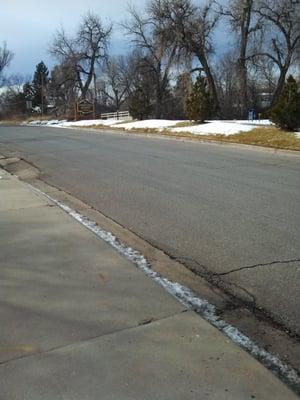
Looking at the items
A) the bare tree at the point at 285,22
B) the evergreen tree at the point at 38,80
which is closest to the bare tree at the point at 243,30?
the bare tree at the point at 285,22

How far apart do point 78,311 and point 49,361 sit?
0.83 metres

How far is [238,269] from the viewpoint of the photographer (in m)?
5.50

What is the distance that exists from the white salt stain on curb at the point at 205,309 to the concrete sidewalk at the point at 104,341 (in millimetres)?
94

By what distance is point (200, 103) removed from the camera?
1097 inches

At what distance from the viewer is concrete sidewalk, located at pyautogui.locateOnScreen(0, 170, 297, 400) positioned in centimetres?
319

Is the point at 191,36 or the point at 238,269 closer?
the point at 238,269

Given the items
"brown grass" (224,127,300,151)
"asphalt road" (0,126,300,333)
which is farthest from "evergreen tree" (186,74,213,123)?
"asphalt road" (0,126,300,333)

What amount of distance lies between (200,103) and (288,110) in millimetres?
8108

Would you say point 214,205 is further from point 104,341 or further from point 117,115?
point 117,115

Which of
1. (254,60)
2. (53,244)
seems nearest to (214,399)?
(53,244)

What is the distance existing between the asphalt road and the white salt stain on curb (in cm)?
47

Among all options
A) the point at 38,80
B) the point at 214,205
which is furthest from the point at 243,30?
the point at 38,80

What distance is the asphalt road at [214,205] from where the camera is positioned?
5320 millimetres

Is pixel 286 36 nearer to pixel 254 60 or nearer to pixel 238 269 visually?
pixel 254 60
